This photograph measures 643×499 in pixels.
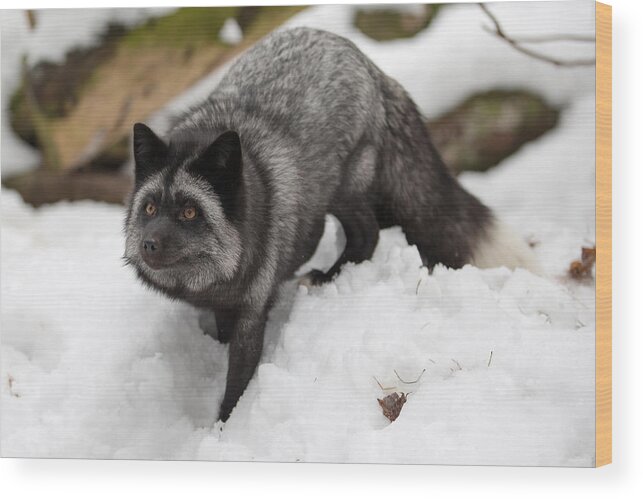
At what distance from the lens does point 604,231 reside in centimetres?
296

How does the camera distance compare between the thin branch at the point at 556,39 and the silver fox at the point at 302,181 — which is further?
the thin branch at the point at 556,39

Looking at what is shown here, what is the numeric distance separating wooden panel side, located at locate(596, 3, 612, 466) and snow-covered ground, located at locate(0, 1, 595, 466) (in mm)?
36

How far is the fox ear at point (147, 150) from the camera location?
280 centimetres

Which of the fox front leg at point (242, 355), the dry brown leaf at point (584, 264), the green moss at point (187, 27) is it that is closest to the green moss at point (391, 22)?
the green moss at point (187, 27)

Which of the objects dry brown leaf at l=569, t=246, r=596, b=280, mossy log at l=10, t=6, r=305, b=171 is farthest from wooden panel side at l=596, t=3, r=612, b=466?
mossy log at l=10, t=6, r=305, b=171

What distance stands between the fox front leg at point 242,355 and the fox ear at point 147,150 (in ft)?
2.06

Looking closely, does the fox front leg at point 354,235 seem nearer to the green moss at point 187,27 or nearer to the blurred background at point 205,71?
the blurred background at point 205,71

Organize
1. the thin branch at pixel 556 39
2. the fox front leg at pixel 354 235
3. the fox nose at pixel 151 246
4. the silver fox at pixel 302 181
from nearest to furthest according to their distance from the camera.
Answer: the fox nose at pixel 151 246 → the silver fox at pixel 302 181 → the thin branch at pixel 556 39 → the fox front leg at pixel 354 235

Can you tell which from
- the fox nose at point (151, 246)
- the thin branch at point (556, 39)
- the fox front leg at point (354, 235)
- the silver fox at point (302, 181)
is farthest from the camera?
the fox front leg at point (354, 235)

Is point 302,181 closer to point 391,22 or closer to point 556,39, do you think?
point 391,22

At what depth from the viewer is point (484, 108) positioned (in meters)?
3.02

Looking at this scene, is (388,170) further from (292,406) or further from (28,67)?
(28,67)

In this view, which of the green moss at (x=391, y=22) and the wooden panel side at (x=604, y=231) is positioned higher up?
the green moss at (x=391, y=22)

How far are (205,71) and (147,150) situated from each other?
50cm
